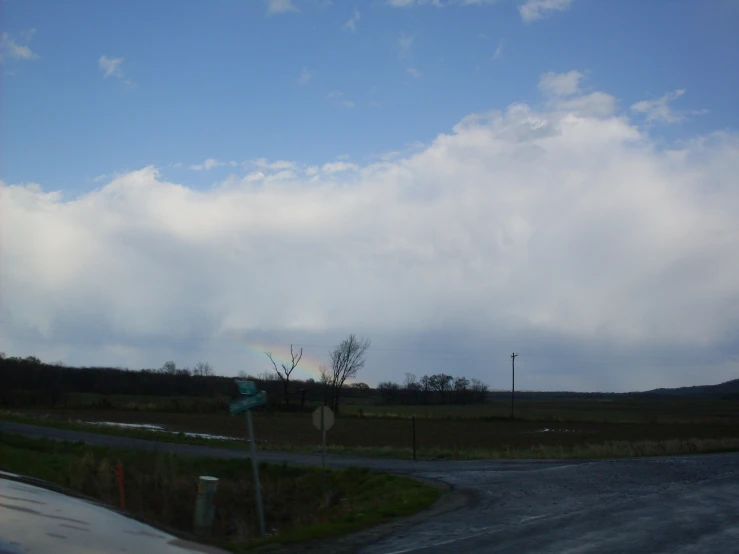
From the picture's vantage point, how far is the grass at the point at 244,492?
577 inches

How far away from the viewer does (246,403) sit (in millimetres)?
12141

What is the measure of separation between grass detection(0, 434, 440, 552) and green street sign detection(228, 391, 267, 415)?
226 centimetres

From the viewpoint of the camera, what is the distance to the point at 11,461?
89.7ft

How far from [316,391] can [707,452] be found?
96373mm

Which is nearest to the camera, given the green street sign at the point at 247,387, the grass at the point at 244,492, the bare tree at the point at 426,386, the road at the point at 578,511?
the road at the point at 578,511

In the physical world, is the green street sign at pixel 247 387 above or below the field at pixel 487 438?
above

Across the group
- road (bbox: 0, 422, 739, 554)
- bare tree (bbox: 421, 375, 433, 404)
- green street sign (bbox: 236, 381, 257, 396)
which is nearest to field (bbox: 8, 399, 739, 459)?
road (bbox: 0, 422, 739, 554)

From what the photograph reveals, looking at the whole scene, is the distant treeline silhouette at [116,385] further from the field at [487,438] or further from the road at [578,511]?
the road at [578,511]

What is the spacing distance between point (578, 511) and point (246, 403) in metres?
6.16

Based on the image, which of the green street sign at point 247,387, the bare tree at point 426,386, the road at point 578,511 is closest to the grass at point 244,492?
the road at point 578,511

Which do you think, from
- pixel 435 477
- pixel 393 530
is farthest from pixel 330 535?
pixel 435 477

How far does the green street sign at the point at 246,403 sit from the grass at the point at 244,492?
2.26m

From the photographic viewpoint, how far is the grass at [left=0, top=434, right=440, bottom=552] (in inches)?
577

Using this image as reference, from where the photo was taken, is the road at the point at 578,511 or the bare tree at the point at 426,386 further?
the bare tree at the point at 426,386
